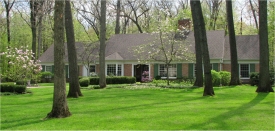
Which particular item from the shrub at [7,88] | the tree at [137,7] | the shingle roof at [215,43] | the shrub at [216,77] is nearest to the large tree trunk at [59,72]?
the shrub at [7,88]

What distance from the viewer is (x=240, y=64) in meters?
27.5

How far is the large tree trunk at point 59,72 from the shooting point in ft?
26.6

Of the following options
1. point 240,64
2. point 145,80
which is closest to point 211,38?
point 240,64

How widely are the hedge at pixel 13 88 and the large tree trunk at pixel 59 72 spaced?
9691mm

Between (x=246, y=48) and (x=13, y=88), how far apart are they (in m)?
21.3

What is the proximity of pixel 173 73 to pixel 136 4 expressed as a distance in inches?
700

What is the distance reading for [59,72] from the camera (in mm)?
8250

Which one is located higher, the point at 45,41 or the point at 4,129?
the point at 45,41

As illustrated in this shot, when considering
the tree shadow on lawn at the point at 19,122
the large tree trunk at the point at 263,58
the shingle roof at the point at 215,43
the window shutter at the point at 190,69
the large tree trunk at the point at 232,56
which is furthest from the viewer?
the window shutter at the point at 190,69

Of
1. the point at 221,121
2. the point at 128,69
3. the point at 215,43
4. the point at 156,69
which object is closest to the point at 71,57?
the point at 221,121

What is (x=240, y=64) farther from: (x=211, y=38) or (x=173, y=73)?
(x=173, y=73)

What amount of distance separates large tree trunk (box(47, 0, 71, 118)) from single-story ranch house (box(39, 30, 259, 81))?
60.5 ft

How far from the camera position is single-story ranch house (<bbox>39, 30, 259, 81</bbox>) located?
27.2 meters

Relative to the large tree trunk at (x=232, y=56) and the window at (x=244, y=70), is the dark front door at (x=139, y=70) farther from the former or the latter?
the large tree trunk at (x=232, y=56)
